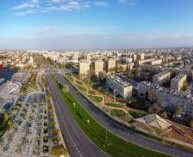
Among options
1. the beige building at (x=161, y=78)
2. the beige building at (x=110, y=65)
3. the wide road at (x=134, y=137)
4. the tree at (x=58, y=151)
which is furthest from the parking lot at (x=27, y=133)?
the beige building at (x=110, y=65)

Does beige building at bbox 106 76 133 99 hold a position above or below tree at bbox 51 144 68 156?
above

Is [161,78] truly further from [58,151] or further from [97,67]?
[58,151]

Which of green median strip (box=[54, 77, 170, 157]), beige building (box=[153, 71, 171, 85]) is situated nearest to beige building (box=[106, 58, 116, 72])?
beige building (box=[153, 71, 171, 85])

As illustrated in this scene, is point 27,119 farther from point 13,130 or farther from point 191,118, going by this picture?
point 191,118

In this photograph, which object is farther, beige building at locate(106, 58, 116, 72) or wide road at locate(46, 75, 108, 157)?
beige building at locate(106, 58, 116, 72)

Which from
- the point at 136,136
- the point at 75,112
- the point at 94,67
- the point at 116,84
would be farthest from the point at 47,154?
the point at 94,67

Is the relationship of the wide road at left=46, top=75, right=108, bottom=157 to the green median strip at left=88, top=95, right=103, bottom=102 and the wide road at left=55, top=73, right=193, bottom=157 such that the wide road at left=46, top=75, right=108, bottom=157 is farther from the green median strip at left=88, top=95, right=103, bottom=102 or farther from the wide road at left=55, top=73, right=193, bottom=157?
the green median strip at left=88, top=95, right=103, bottom=102

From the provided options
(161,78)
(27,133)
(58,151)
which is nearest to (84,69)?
(161,78)
